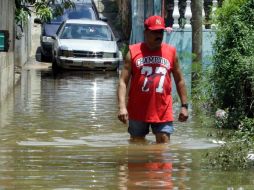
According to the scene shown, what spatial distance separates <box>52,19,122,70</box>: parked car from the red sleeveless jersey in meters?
16.1

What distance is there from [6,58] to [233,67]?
6020 millimetres

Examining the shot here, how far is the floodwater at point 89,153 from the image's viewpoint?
8.44m

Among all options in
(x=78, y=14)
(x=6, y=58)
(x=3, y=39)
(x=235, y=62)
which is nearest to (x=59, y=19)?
(x=78, y=14)

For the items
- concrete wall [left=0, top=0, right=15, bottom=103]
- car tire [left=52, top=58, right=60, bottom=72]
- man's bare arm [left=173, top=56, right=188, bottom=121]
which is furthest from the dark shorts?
car tire [left=52, top=58, right=60, bottom=72]

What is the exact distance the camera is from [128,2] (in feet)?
116

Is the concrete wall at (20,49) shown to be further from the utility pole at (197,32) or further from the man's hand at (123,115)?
the man's hand at (123,115)

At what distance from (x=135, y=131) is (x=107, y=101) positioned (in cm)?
761

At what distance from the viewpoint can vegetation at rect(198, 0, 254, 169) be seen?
12.9 meters

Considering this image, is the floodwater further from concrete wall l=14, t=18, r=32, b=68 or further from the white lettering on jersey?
concrete wall l=14, t=18, r=32, b=68

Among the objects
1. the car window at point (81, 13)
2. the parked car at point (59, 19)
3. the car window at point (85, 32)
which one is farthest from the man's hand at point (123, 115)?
the car window at point (81, 13)

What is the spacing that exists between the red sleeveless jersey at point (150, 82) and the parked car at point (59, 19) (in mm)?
19114

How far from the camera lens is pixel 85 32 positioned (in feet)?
90.3

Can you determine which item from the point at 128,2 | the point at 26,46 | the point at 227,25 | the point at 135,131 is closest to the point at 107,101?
the point at 227,25

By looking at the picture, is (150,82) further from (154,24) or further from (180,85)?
(154,24)
